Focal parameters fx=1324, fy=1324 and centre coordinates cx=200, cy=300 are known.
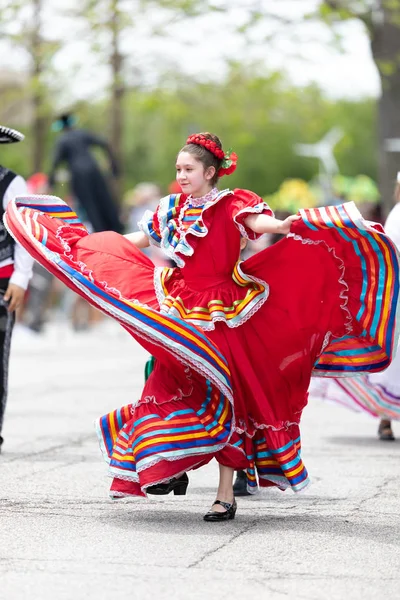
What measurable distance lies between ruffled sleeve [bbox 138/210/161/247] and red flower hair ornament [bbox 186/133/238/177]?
41 cm

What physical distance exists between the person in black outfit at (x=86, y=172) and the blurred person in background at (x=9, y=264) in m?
9.60

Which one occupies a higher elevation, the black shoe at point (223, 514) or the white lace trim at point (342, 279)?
the white lace trim at point (342, 279)

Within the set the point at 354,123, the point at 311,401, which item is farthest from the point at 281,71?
the point at 354,123

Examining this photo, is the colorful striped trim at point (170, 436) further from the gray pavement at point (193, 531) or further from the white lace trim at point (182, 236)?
the white lace trim at point (182, 236)

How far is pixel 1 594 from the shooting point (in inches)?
177

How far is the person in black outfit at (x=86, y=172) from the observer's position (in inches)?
715

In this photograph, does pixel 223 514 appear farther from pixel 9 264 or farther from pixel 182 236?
pixel 9 264

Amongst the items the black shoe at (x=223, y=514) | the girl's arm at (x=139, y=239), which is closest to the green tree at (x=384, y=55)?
the girl's arm at (x=139, y=239)

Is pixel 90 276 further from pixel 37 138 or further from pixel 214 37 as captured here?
pixel 37 138

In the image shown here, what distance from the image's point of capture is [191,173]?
632 centimetres

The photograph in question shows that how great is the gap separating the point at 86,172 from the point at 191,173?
485 inches

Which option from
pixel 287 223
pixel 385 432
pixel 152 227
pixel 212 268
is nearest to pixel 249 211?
pixel 287 223

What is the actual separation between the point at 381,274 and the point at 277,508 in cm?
127

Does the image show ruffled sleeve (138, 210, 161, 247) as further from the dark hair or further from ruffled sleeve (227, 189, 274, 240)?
ruffled sleeve (227, 189, 274, 240)
